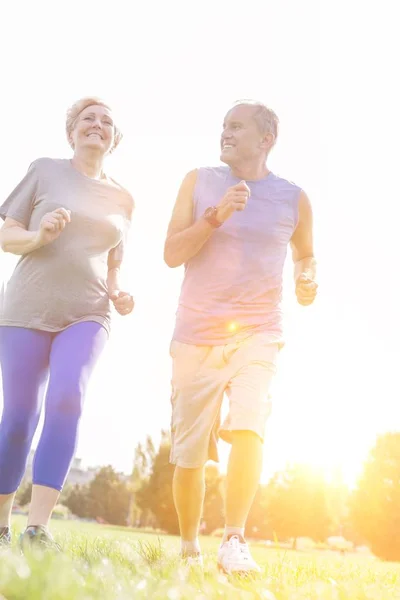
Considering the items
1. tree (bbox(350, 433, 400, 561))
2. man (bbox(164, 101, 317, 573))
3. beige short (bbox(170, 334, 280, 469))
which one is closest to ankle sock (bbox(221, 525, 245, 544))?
man (bbox(164, 101, 317, 573))

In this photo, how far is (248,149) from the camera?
4973mm

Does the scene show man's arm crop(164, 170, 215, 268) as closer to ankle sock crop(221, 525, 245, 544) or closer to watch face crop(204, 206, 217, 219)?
watch face crop(204, 206, 217, 219)

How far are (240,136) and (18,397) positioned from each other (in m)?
2.20

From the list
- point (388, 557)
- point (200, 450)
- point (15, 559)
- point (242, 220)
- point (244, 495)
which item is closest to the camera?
point (15, 559)

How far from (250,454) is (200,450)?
518 millimetres

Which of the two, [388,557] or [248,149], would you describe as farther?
[388,557]

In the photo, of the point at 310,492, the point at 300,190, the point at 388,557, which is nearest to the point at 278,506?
the point at 310,492

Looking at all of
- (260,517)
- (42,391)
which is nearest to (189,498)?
(42,391)

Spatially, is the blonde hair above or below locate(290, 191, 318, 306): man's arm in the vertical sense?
above

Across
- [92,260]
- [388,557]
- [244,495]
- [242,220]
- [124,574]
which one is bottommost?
→ [388,557]

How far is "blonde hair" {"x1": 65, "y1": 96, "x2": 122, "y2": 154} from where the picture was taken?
5.06 metres

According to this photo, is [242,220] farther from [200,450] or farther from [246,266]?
[200,450]

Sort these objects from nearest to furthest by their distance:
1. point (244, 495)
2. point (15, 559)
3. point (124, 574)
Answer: point (15, 559) → point (124, 574) → point (244, 495)

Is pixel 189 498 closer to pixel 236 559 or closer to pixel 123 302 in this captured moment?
pixel 236 559
